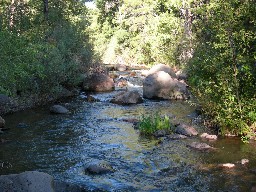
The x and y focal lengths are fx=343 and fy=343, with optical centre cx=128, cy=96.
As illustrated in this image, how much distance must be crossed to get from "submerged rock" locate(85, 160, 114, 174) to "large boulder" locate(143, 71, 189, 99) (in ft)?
41.6

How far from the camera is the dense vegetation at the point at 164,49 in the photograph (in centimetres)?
1335

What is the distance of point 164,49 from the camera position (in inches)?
1476

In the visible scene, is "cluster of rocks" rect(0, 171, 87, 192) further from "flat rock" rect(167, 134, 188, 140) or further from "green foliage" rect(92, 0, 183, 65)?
"green foliage" rect(92, 0, 183, 65)

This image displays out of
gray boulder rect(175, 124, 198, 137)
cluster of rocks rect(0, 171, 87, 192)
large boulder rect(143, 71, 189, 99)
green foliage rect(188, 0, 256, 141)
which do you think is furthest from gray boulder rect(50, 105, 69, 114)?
cluster of rocks rect(0, 171, 87, 192)

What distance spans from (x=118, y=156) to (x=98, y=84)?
48.1 ft

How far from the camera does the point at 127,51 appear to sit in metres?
46.5

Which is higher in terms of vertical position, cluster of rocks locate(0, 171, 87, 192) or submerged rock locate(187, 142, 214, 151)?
cluster of rocks locate(0, 171, 87, 192)

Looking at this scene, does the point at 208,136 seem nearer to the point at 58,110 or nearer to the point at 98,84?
the point at 58,110

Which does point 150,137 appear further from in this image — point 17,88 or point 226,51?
point 17,88

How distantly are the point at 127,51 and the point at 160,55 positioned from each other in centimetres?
972

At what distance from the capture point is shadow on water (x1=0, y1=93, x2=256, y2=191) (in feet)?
32.5

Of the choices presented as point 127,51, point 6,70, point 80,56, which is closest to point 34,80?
point 80,56

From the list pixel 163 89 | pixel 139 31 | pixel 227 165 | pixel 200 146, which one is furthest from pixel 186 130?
pixel 139 31

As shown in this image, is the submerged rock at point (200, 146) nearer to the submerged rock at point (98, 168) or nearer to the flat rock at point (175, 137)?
the flat rock at point (175, 137)
